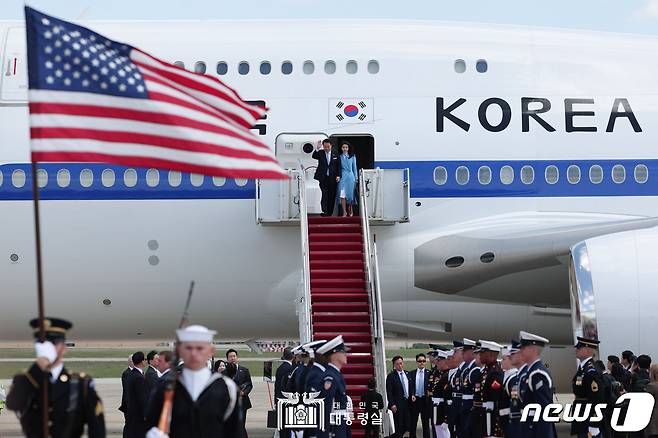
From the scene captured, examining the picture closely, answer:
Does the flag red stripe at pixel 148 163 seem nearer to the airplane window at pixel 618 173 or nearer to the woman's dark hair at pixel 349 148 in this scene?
the woman's dark hair at pixel 349 148

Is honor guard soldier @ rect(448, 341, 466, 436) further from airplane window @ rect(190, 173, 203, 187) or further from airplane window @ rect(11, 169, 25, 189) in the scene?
airplane window @ rect(11, 169, 25, 189)

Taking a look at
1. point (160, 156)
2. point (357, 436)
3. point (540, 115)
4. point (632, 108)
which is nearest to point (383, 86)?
point (540, 115)

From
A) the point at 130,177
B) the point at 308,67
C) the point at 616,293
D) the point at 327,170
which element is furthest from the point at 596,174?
the point at 130,177

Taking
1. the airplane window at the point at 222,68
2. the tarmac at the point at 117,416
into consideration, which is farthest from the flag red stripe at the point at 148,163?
the tarmac at the point at 117,416

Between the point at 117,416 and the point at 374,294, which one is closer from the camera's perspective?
the point at 374,294

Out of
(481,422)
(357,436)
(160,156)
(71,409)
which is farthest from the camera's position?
(357,436)

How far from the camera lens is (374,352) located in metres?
15.3

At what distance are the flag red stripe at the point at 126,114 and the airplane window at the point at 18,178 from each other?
359 inches

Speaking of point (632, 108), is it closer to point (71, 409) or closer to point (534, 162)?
point (534, 162)

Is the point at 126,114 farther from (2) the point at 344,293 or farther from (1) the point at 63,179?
(1) the point at 63,179

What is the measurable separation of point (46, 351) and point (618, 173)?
11.7 meters

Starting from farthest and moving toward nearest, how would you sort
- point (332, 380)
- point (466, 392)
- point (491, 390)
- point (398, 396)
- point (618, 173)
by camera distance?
point (618, 173) < point (398, 396) < point (466, 392) < point (491, 390) < point (332, 380)

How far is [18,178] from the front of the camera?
54.5 feet

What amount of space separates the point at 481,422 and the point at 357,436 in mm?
2795
